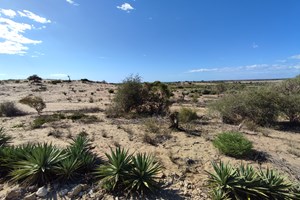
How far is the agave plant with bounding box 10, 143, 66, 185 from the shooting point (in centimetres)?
493

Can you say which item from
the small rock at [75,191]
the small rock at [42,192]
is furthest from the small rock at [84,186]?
the small rock at [42,192]

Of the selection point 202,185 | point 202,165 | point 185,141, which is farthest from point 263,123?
point 202,185

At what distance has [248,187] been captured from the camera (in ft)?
14.5

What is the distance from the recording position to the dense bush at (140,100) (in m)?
15.0

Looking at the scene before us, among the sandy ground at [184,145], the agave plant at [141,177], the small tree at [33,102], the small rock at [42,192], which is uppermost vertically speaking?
the small tree at [33,102]

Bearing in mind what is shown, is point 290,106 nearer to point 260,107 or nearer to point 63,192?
point 260,107

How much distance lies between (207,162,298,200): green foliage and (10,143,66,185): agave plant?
12.0 ft

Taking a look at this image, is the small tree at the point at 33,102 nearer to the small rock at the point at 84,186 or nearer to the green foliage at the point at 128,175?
the small rock at the point at 84,186

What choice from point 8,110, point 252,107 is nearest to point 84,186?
point 252,107

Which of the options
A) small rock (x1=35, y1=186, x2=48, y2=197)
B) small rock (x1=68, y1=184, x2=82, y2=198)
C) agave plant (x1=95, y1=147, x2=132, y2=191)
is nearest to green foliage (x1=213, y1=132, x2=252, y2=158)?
agave plant (x1=95, y1=147, x2=132, y2=191)

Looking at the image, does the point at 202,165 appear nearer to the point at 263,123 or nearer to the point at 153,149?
the point at 153,149

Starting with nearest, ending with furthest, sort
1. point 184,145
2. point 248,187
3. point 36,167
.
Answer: point 248,187 → point 36,167 → point 184,145

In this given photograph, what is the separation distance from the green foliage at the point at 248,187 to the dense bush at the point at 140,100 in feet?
33.6

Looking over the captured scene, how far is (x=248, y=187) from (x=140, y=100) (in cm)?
1116
